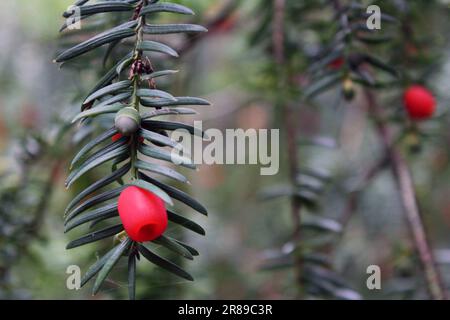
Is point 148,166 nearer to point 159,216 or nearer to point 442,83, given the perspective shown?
point 159,216

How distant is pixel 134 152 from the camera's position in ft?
1.71

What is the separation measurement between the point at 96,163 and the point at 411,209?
1.86 feet

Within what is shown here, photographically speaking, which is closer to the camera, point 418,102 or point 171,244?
point 171,244

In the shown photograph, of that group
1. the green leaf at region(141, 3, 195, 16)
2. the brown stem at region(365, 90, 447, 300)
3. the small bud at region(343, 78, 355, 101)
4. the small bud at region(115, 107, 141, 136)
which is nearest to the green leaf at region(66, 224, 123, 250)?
the small bud at region(115, 107, 141, 136)

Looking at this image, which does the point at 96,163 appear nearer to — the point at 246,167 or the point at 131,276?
the point at 131,276

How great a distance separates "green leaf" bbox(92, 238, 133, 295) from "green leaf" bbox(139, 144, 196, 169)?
9cm

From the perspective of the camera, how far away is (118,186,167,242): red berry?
0.47 m

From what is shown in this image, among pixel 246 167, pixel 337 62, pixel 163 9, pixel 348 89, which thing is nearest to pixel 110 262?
pixel 163 9

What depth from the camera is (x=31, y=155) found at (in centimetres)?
100

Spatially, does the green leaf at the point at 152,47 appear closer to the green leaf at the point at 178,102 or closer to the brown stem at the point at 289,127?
the green leaf at the point at 178,102

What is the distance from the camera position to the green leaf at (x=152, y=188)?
1.55ft
